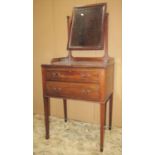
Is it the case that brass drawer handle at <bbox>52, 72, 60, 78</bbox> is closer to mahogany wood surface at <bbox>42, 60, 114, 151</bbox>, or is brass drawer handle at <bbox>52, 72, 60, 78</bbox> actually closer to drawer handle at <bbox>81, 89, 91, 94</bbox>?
mahogany wood surface at <bbox>42, 60, 114, 151</bbox>

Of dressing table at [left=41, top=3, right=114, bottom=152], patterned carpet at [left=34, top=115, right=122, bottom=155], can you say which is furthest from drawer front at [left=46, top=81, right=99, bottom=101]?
patterned carpet at [left=34, top=115, right=122, bottom=155]

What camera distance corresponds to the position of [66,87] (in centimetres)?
193

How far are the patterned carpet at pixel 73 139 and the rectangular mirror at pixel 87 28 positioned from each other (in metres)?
0.95

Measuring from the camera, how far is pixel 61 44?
2559 mm

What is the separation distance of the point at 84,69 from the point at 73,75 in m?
0.13

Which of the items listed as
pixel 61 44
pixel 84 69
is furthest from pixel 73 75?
pixel 61 44

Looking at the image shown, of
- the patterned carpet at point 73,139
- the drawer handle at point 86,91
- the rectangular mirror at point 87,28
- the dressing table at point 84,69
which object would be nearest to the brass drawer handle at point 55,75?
the dressing table at point 84,69

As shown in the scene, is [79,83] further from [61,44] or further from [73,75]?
[61,44]

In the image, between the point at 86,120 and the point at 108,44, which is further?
the point at 86,120
